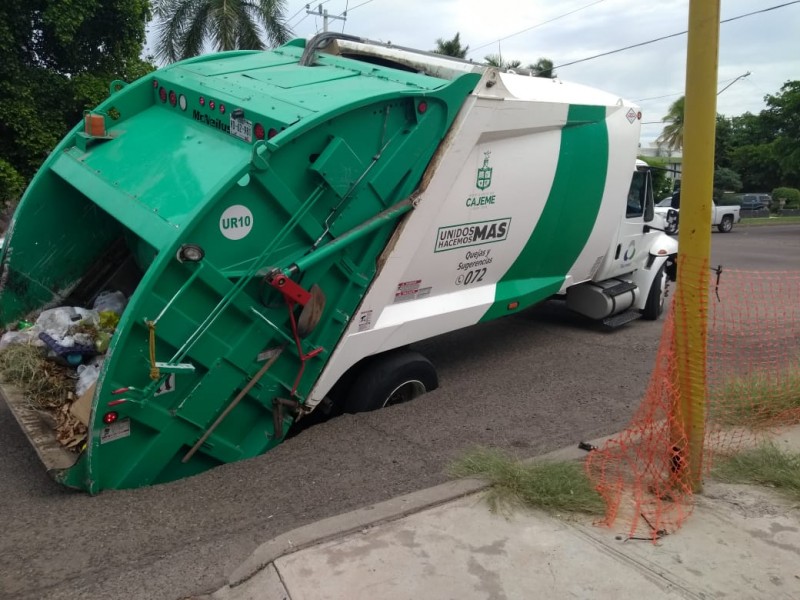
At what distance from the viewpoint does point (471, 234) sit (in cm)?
550

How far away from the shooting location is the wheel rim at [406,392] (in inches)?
215

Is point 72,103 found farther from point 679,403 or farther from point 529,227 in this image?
point 679,403

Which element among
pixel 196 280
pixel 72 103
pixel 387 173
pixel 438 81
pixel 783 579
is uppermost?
pixel 72 103

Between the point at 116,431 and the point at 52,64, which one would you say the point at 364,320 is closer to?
the point at 116,431

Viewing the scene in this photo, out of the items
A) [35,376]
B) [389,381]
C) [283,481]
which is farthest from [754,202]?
[35,376]

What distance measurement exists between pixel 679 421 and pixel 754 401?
178 centimetres

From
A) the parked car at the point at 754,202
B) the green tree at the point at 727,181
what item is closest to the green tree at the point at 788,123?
the parked car at the point at 754,202

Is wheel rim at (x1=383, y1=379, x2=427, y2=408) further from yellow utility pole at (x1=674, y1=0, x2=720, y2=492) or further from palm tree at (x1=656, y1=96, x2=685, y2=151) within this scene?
palm tree at (x1=656, y1=96, x2=685, y2=151)

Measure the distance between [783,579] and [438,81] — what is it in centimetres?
361

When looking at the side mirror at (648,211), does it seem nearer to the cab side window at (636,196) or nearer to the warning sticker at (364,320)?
the cab side window at (636,196)

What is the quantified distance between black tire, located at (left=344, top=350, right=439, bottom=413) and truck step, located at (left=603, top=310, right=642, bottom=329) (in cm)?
317

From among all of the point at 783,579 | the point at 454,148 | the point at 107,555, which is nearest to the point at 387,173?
the point at 454,148

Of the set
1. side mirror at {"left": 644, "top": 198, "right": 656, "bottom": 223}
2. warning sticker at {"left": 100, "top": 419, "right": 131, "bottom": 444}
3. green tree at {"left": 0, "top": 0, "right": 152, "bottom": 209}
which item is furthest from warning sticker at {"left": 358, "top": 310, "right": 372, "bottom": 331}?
green tree at {"left": 0, "top": 0, "right": 152, "bottom": 209}

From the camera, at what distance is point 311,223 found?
4.42m
